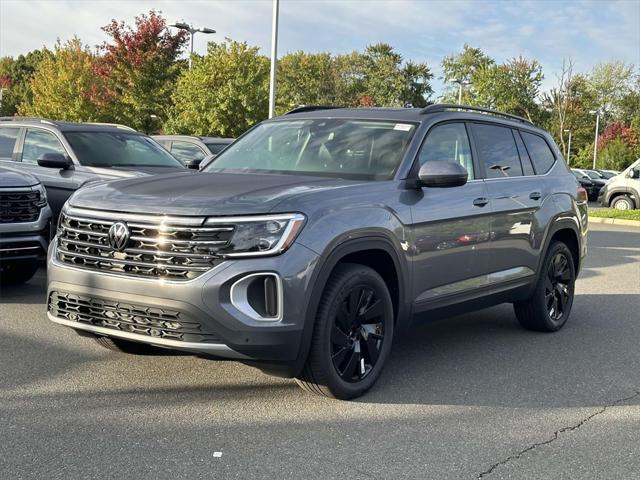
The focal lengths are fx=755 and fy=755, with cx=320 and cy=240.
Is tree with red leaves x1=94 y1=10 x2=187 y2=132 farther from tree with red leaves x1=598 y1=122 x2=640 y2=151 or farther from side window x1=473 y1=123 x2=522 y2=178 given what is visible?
tree with red leaves x1=598 y1=122 x2=640 y2=151

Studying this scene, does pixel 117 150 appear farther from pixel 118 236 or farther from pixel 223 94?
pixel 223 94

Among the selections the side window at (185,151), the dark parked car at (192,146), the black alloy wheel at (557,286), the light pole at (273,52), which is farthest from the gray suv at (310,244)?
the light pole at (273,52)

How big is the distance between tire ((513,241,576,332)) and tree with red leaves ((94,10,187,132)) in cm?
2716

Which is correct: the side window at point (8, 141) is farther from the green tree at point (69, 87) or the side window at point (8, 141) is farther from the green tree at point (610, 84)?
the green tree at point (610, 84)

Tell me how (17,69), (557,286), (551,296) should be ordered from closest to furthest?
1. (551,296)
2. (557,286)
3. (17,69)

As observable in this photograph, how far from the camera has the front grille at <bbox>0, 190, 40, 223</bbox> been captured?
23.3ft

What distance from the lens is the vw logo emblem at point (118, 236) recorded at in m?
4.08

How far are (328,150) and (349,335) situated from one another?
1.40 meters

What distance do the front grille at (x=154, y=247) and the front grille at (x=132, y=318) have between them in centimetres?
18

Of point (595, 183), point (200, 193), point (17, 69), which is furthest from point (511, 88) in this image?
point (17, 69)

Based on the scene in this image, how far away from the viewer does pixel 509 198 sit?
5809mm

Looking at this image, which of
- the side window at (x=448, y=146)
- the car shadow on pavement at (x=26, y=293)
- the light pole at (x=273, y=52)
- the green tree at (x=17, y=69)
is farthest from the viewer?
the green tree at (x=17, y=69)

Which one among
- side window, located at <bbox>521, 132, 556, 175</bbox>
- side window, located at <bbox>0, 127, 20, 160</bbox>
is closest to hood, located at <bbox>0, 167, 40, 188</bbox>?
side window, located at <bbox>0, 127, 20, 160</bbox>

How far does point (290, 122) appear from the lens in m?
5.73
